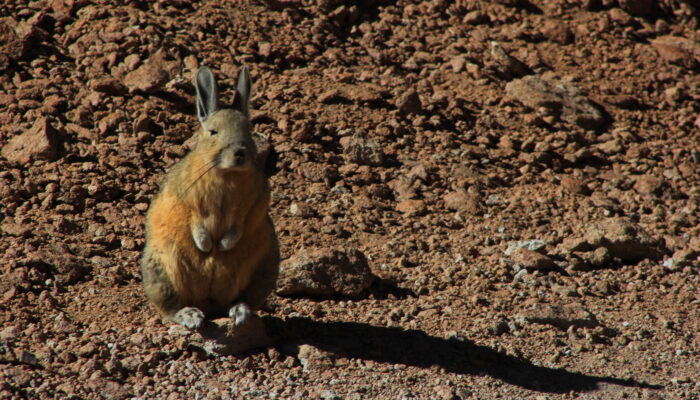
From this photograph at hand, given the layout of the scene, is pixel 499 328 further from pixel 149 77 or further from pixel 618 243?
pixel 149 77

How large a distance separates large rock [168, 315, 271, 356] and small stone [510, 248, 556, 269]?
10.6 ft

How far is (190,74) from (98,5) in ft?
5.50

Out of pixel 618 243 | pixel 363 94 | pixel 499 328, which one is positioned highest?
pixel 363 94

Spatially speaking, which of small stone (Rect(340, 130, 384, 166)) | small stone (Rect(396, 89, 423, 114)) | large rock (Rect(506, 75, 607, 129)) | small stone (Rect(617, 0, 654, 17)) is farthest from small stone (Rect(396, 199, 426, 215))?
small stone (Rect(617, 0, 654, 17))

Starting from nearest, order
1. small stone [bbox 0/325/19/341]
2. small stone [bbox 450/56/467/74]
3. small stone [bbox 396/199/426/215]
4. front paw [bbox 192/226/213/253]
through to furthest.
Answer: front paw [bbox 192/226/213/253] → small stone [bbox 0/325/19/341] → small stone [bbox 396/199/426/215] → small stone [bbox 450/56/467/74]

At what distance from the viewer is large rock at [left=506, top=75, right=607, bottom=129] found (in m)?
11.5

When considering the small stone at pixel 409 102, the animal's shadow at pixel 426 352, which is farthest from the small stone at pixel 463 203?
the animal's shadow at pixel 426 352

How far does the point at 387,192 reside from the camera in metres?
10.1

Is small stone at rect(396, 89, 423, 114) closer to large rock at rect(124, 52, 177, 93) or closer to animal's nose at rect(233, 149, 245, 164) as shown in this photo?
large rock at rect(124, 52, 177, 93)

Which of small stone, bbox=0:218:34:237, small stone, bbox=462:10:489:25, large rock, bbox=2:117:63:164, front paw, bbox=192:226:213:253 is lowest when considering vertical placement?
small stone, bbox=0:218:34:237

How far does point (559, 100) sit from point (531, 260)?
3.29 metres

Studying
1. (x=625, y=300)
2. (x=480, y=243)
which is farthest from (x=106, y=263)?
(x=625, y=300)

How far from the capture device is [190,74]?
10.7m

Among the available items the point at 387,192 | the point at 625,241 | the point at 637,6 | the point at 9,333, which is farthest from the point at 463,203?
the point at 637,6
